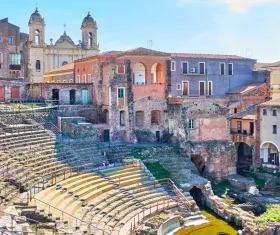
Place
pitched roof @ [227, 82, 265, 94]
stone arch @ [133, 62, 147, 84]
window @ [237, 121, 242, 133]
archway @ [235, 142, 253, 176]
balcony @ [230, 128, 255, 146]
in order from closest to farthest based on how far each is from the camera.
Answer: balcony @ [230, 128, 255, 146] → archway @ [235, 142, 253, 176] → stone arch @ [133, 62, 147, 84] → window @ [237, 121, 242, 133] → pitched roof @ [227, 82, 265, 94]

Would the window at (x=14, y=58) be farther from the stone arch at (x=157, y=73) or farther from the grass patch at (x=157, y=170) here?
the grass patch at (x=157, y=170)

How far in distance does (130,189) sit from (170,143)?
1044cm

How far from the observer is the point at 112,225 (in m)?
23.3

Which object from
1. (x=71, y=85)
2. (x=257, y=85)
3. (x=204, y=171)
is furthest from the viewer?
(x=257, y=85)

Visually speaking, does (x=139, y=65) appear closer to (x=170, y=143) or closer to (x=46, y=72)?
(x=170, y=143)

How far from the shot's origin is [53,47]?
59312 millimetres

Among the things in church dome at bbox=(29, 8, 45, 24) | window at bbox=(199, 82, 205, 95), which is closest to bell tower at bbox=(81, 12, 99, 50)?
church dome at bbox=(29, 8, 45, 24)

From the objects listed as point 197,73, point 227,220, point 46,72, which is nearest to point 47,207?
point 227,220

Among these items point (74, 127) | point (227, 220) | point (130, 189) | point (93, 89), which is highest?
point (93, 89)

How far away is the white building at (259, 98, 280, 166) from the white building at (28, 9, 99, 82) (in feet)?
96.2

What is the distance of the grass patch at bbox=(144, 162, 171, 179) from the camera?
3181cm

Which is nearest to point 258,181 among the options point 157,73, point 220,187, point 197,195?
point 220,187

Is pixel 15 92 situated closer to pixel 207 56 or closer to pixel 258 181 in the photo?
pixel 207 56

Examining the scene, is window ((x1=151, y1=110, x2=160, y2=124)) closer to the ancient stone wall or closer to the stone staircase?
the ancient stone wall
